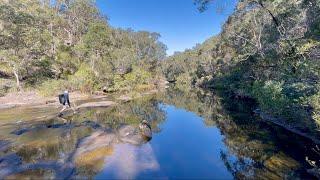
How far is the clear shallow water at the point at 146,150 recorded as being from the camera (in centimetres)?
1505

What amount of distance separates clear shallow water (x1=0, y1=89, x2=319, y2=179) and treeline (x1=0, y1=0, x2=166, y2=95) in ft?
74.3

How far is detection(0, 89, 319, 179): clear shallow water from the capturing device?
15054 mm

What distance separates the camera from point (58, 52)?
210 ft

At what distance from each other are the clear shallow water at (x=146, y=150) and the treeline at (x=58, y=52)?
891 inches

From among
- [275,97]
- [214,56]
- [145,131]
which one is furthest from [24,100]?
[214,56]

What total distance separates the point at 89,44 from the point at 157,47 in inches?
2947

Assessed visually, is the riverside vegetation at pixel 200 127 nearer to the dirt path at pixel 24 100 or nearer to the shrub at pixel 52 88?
the shrub at pixel 52 88

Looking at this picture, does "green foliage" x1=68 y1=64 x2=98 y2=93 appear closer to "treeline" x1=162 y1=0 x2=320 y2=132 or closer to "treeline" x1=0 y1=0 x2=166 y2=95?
"treeline" x1=0 y1=0 x2=166 y2=95

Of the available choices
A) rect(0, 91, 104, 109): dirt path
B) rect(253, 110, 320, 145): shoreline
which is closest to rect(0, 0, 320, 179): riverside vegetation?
rect(253, 110, 320, 145): shoreline

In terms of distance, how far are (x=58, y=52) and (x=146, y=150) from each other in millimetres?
51529

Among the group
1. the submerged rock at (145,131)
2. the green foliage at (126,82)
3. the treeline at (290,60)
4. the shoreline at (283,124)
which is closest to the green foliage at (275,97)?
the treeline at (290,60)

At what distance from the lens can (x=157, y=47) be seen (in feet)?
456

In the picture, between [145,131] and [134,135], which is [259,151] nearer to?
[145,131]

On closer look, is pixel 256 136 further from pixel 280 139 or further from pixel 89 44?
pixel 89 44
